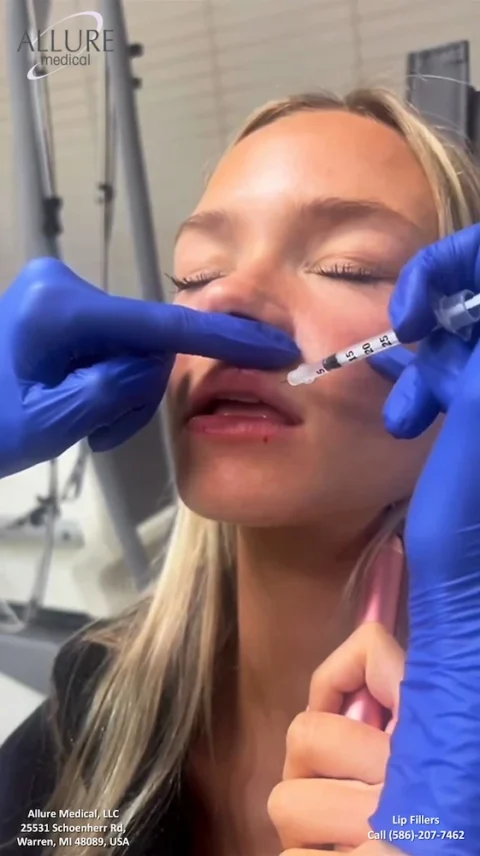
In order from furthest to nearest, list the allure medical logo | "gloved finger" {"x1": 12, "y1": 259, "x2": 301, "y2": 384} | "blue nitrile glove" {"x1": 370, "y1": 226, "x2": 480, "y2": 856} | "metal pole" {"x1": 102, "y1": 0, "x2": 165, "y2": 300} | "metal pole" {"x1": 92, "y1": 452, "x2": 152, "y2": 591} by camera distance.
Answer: "metal pole" {"x1": 92, "y1": 452, "x2": 152, "y2": 591}
"metal pole" {"x1": 102, "y1": 0, "x2": 165, "y2": 300}
the allure medical logo
"gloved finger" {"x1": 12, "y1": 259, "x2": 301, "y2": 384}
"blue nitrile glove" {"x1": 370, "y1": 226, "x2": 480, "y2": 856}

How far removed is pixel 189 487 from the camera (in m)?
0.67

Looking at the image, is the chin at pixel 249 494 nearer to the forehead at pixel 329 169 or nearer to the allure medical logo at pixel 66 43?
the forehead at pixel 329 169

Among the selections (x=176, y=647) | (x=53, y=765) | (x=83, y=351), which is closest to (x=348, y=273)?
(x=83, y=351)

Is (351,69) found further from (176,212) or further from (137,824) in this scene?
(137,824)

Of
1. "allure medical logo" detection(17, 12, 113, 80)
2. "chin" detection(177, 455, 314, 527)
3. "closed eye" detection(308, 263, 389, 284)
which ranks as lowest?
"chin" detection(177, 455, 314, 527)

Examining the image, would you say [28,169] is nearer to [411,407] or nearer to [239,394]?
[239,394]

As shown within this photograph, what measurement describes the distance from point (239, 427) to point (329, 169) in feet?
0.77

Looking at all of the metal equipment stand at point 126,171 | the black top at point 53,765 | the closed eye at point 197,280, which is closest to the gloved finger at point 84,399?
the closed eye at point 197,280

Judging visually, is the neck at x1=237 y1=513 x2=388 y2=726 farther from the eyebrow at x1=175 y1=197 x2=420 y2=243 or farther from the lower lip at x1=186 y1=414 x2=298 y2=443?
the eyebrow at x1=175 y1=197 x2=420 y2=243

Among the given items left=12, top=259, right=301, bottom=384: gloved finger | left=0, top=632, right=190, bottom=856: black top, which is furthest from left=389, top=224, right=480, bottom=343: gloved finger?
left=0, top=632, right=190, bottom=856: black top

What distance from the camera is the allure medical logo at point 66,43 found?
97 cm

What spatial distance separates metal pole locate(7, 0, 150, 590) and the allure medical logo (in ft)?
0.04

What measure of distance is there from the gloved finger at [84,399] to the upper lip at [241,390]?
1.6 inches

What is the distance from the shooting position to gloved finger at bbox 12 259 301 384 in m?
0.61
